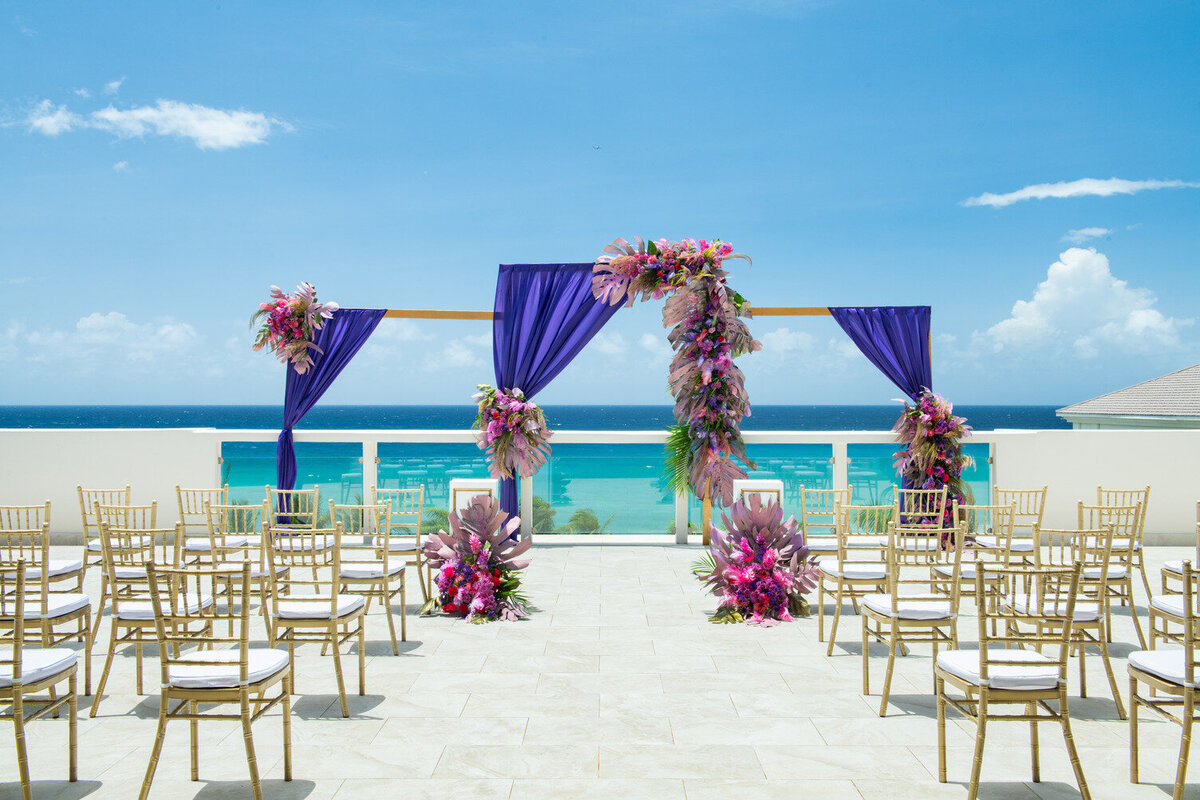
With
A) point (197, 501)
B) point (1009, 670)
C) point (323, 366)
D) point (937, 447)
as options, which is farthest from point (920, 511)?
point (197, 501)

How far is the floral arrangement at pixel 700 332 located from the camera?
7777mm

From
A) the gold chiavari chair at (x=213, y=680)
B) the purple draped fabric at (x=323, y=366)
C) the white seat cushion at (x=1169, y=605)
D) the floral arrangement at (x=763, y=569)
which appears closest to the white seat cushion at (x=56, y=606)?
the gold chiavari chair at (x=213, y=680)

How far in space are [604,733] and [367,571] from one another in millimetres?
2010

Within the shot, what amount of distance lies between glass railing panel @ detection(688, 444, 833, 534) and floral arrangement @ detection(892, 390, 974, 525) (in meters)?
0.85

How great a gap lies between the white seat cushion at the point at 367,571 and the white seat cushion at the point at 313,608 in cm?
75

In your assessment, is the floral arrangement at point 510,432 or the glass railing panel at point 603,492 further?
the glass railing panel at point 603,492

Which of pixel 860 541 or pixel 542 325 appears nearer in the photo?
pixel 860 541

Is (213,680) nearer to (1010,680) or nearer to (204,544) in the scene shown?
(1010,680)

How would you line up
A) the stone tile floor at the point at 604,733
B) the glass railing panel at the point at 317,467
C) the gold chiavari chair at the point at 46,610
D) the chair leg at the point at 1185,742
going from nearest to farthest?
the chair leg at the point at 1185,742 → the stone tile floor at the point at 604,733 → the gold chiavari chair at the point at 46,610 → the glass railing panel at the point at 317,467

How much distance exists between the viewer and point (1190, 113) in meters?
29.2

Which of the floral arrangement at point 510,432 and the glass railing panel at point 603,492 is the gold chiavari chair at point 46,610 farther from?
the glass railing panel at point 603,492

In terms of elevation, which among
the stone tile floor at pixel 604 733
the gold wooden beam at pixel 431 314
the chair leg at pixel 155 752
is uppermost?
the gold wooden beam at pixel 431 314

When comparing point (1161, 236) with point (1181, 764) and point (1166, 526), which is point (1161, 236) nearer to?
point (1166, 526)

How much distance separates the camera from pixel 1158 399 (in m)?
15.7
